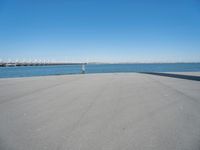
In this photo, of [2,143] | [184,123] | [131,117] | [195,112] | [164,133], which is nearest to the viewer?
[2,143]

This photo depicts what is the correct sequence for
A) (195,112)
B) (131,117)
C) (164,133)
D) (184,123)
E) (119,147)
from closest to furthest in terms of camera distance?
(119,147) < (164,133) < (184,123) < (131,117) < (195,112)

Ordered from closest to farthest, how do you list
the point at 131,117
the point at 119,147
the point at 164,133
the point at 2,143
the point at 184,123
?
the point at 119,147 → the point at 2,143 → the point at 164,133 → the point at 184,123 → the point at 131,117

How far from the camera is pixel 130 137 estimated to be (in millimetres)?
3027

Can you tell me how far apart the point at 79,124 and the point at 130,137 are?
4.28ft

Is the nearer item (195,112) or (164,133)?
(164,133)

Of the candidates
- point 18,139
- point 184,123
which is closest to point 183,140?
point 184,123

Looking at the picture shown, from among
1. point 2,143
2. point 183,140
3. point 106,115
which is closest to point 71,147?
point 2,143

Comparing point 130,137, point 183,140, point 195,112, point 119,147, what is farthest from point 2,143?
point 195,112

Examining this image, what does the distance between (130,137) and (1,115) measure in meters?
3.89

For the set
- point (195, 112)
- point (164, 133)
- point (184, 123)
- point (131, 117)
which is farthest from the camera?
point (195, 112)

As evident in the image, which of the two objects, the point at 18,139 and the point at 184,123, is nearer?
the point at 18,139

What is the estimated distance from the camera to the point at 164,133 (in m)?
3.17

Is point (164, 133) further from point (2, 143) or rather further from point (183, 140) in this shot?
point (2, 143)

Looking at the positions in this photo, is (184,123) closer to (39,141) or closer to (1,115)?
(39,141)
